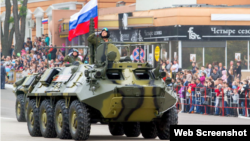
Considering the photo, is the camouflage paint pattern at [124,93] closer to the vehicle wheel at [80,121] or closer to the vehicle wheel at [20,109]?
the vehicle wheel at [80,121]

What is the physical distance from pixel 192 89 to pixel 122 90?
37.0ft

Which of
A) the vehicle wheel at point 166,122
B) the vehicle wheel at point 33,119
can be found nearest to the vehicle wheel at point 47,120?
the vehicle wheel at point 33,119

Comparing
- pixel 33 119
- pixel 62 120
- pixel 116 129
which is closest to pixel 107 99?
pixel 62 120

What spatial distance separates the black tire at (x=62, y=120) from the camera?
1529 cm

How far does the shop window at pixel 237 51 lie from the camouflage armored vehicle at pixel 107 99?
1945cm

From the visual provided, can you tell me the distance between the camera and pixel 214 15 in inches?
1380

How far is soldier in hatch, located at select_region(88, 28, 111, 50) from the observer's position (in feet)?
52.7

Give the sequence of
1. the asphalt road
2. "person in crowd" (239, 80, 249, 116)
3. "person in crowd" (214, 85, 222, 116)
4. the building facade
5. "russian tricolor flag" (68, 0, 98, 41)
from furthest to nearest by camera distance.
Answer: the building facade → "person in crowd" (214, 85, 222, 116) → "person in crowd" (239, 80, 249, 116) → "russian tricolor flag" (68, 0, 98, 41) → the asphalt road

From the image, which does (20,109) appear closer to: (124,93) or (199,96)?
(199,96)

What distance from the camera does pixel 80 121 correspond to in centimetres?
1448

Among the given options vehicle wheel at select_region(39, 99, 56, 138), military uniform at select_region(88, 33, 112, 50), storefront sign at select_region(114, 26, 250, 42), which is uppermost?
storefront sign at select_region(114, 26, 250, 42)

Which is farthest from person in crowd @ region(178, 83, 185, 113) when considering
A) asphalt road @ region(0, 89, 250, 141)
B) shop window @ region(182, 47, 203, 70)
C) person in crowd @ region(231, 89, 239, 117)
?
shop window @ region(182, 47, 203, 70)

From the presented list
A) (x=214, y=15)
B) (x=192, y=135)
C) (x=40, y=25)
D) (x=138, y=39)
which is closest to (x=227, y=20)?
(x=214, y=15)

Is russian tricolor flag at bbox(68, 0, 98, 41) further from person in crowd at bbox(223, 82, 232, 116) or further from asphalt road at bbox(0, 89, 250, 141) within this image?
person in crowd at bbox(223, 82, 232, 116)
